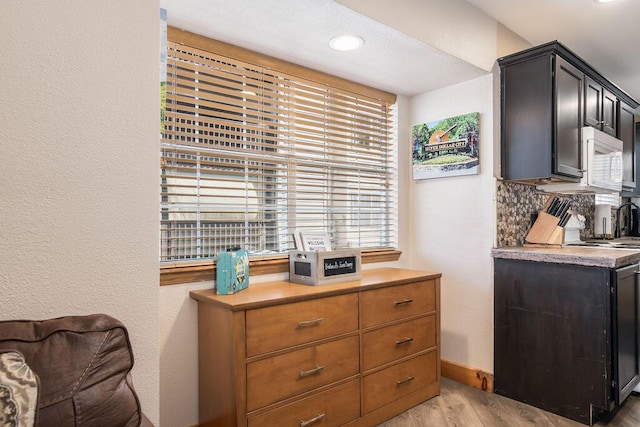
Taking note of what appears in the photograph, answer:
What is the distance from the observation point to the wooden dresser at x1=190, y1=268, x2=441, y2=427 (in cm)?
170

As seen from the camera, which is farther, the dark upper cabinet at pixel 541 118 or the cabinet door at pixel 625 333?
the dark upper cabinet at pixel 541 118

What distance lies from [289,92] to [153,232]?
143 cm

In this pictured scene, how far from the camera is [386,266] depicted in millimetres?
3020

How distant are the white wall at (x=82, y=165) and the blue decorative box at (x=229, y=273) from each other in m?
0.57

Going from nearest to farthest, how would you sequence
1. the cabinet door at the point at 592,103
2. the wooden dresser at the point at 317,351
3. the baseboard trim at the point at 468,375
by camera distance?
the wooden dresser at the point at 317,351 → the baseboard trim at the point at 468,375 → the cabinet door at the point at 592,103

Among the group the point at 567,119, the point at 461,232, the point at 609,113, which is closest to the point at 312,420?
the point at 461,232

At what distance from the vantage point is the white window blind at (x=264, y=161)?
204 centimetres

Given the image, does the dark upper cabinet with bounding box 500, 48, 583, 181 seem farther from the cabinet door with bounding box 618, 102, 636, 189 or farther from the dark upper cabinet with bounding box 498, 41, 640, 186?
the cabinet door with bounding box 618, 102, 636, 189

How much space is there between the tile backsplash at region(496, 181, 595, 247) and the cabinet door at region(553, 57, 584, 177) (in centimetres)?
36

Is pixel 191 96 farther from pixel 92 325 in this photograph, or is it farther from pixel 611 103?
pixel 611 103

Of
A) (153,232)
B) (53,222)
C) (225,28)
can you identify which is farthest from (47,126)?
(225,28)

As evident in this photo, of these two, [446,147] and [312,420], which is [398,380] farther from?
[446,147]

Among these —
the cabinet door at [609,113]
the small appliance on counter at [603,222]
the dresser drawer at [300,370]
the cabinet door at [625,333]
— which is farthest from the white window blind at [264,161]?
the small appliance on counter at [603,222]

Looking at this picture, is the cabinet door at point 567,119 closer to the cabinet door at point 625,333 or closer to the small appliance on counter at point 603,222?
the cabinet door at point 625,333
